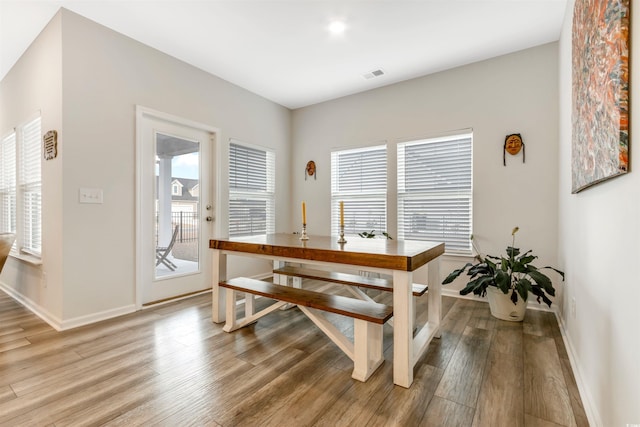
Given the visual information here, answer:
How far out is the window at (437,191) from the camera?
345cm

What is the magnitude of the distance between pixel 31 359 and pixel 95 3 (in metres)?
2.71

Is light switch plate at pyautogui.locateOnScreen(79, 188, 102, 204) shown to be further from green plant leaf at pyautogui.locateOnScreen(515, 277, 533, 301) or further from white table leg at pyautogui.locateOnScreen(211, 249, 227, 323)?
green plant leaf at pyautogui.locateOnScreen(515, 277, 533, 301)

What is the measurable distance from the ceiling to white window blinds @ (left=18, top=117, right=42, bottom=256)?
938 mm

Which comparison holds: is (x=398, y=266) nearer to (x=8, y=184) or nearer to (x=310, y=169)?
(x=310, y=169)

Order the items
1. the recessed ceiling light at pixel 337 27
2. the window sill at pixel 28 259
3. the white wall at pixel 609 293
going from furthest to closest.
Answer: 1. the window sill at pixel 28 259
2. the recessed ceiling light at pixel 337 27
3. the white wall at pixel 609 293

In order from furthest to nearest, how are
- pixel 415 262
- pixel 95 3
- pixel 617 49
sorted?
pixel 95 3, pixel 415 262, pixel 617 49

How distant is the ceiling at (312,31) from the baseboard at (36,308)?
103 inches

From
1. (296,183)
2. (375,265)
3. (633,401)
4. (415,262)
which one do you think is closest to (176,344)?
(375,265)

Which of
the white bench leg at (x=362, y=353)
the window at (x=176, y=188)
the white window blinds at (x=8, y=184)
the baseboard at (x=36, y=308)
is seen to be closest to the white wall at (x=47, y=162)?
the baseboard at (x=36, y=308)

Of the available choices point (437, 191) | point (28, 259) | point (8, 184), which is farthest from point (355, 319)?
point (8, 184)

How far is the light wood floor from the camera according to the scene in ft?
4.74

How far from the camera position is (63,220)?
2.47 metres

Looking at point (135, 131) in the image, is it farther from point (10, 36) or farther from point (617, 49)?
point (617, 49)

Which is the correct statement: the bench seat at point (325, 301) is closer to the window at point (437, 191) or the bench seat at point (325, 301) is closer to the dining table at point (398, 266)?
the dining table at point (398, 266)
